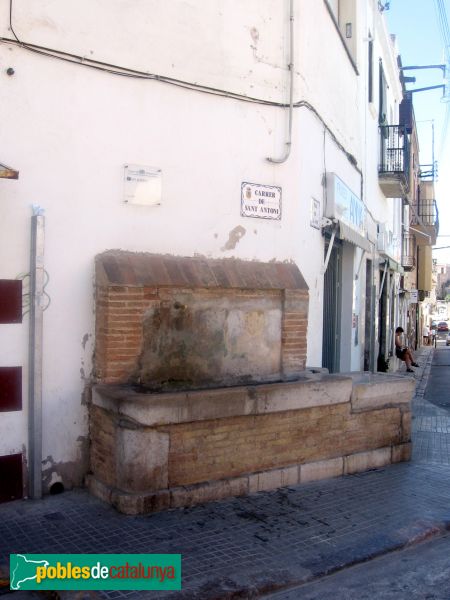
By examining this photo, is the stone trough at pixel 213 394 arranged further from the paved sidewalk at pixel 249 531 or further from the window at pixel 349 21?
the window at pixel 349 21

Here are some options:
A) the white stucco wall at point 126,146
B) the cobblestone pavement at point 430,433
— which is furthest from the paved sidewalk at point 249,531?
the cobblestone pavement at point 430,433

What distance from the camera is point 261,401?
5.70 metres

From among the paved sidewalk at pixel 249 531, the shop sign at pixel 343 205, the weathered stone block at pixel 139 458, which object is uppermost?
the shop sign at pixel 343 205

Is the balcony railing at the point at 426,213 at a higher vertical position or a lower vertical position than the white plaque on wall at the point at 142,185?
higher

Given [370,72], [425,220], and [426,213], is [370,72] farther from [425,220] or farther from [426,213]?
[426,213]

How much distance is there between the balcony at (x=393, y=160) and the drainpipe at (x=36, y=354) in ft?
36.2

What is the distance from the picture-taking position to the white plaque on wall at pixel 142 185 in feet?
19.0

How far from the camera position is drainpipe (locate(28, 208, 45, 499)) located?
206 inches

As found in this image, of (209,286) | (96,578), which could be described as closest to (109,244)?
(209,286)

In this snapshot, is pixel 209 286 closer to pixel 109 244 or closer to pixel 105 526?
pixel 109 244

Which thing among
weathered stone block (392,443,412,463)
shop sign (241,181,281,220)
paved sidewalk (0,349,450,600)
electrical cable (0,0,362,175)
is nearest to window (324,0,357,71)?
electrical cable (0,0,362,175)

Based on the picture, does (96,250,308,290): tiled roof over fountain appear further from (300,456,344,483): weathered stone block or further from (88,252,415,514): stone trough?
(300,456,344,483): weathered stone block

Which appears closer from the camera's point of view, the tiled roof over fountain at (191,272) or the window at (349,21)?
the tiled roof over fountain at (191,272)

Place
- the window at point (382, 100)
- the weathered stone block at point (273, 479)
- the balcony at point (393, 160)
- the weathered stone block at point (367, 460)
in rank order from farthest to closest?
the window at point (382, 100) → the balcony at point (393, 160) → the weathered stone block at point (367, 460) → the weathered stone block at point (273, 479)
